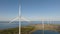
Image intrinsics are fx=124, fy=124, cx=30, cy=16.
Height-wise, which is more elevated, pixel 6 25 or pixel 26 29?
pixel 6 25

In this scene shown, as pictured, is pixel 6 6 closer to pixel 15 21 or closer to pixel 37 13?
pixel 15 21

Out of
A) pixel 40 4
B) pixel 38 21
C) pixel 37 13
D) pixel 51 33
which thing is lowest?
pixel 51 33

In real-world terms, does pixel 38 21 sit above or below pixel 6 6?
below

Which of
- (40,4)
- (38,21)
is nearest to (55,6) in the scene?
(40,4)

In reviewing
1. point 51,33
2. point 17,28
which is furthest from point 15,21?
point 51,33

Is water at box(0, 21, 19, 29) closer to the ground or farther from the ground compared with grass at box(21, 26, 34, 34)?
farther from the ground

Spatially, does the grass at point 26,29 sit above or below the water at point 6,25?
below

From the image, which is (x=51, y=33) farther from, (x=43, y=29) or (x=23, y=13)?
(x=23, y=13)

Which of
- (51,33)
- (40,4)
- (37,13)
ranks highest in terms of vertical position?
(40,4)

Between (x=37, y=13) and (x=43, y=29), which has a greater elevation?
(x=37, y=13)
